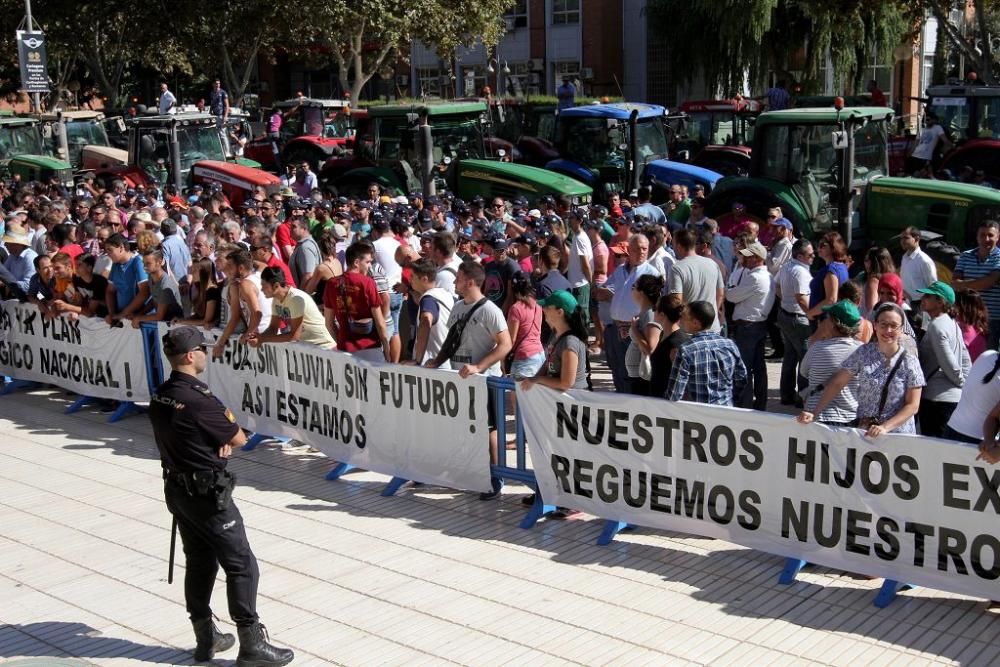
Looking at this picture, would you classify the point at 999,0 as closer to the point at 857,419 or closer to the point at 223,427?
the point at 857,419

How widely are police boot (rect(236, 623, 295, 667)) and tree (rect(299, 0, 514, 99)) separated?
31575 mm

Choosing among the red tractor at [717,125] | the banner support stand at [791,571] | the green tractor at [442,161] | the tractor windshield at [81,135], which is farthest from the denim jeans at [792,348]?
the tractor windshield at [81,135]

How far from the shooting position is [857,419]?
22.2 feet

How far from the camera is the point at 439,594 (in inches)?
270

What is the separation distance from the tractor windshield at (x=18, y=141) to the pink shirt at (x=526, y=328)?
21.3m

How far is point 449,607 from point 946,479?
2.77 metres

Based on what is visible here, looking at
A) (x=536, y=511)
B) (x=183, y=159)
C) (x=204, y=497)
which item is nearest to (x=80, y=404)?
(x=536, y=511)

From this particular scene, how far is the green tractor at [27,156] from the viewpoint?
2453cm

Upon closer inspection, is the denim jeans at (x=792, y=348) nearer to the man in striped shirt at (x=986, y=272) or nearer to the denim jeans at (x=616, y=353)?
the man in striped shirt at (x=986, y=272)

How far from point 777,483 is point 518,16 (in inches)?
1701

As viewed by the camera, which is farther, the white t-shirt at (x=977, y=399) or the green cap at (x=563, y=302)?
the green cap at (x=563, y=302)

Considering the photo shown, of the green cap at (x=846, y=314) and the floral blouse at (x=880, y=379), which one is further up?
the green cap at (x=846, y=314)

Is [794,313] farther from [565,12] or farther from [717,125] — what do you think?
[565,12]

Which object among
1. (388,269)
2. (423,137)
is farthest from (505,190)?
(388,269)
